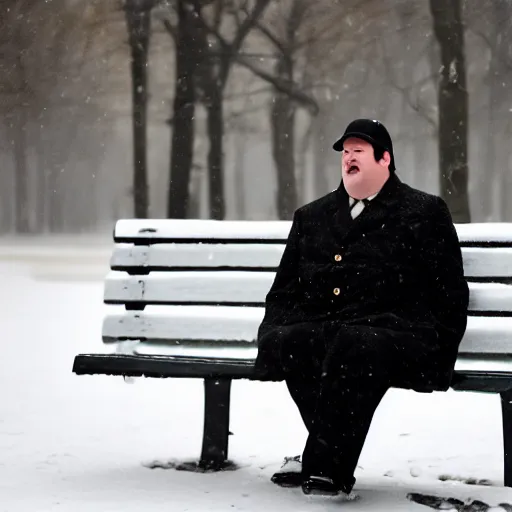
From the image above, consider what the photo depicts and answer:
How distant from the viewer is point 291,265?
4203 mm

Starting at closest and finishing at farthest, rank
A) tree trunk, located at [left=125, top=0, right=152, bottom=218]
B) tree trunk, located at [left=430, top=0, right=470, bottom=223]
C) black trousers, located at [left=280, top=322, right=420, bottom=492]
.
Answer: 1. black trousers, located at [left=280, top=322, right=420, bottom=492]
2. tree trunk, located at [left=430, top=0, right=470, bottom=223]
3. tree trunk, located at [left=125, top=0, right=152, bottom=218]

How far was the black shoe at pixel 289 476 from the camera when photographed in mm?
4059

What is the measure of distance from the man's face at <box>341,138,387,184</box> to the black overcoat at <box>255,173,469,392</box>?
0.10 m

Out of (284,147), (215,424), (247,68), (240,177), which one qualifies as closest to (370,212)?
(215,424)

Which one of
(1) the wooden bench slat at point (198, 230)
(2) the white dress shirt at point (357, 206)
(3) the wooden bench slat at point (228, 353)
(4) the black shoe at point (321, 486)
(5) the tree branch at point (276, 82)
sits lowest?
(4) the black shoe at point (321, 486)

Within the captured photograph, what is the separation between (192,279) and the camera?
16.9ft

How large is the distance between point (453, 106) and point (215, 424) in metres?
7.93

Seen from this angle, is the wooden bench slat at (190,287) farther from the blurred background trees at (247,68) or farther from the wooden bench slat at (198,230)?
the blurred background trees at (247,68)

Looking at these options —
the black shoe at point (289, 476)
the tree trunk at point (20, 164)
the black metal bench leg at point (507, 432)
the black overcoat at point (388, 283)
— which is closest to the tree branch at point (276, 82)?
the tree trunk at point (20, 164)

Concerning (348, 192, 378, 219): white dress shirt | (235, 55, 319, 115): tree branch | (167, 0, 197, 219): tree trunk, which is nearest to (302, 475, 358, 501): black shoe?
(348, 192, 378, 219): white dress shirt

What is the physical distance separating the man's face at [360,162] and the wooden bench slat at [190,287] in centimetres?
103

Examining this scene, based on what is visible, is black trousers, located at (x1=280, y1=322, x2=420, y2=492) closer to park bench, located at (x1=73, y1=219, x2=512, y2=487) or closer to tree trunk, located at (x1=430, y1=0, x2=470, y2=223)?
park bench, located at (x1=73, y1=219, x2=512, y2=487)

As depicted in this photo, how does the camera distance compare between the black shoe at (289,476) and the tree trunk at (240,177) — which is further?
the tree trunk at (240,177)

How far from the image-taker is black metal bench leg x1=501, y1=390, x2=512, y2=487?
3926 mm
